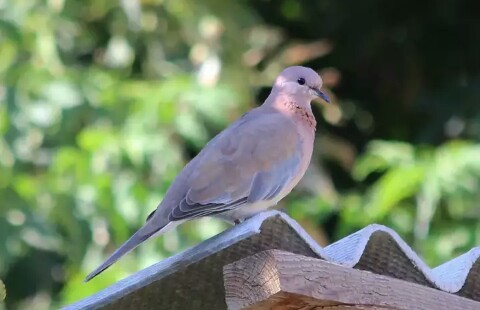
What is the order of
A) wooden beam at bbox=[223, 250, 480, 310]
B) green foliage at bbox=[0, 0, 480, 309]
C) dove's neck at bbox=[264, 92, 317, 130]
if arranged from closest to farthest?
wooden beam at bbox=[223, 250, 480, 310] → dove's neck at bbox=[264, 92, 317, 130] → green foliage at bbox=[0, 0, 480, 309]

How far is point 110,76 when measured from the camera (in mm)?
5969

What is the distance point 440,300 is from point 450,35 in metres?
5.09

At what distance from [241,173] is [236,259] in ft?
2.53

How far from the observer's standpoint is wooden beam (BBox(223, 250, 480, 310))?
7.36 ft

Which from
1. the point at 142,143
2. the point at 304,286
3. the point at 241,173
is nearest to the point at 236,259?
the point at 304,286

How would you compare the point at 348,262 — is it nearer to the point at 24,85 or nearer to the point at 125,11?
the point at 24,85

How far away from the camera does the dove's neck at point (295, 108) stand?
354 centimetres

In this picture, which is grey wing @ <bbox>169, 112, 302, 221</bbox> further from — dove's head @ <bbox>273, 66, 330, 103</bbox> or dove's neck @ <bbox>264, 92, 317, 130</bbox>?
dove's head @ <bbox>273, 66, 330, 103</bbox>

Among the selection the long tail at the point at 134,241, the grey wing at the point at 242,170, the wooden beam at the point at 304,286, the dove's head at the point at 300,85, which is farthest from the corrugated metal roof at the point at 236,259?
the dove's head at the point at 300,85

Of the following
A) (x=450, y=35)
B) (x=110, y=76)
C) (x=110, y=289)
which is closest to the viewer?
(x=110, y=289)

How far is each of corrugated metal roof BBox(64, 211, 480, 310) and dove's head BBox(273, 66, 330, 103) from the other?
109 centimetres

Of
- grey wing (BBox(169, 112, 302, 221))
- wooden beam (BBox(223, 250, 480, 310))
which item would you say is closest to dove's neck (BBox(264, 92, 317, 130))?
grey wing (BBox(169, 112, 302, 221))

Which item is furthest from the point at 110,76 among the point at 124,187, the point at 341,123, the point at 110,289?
the point at 110,289

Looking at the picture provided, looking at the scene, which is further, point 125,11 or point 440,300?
point 125,11
